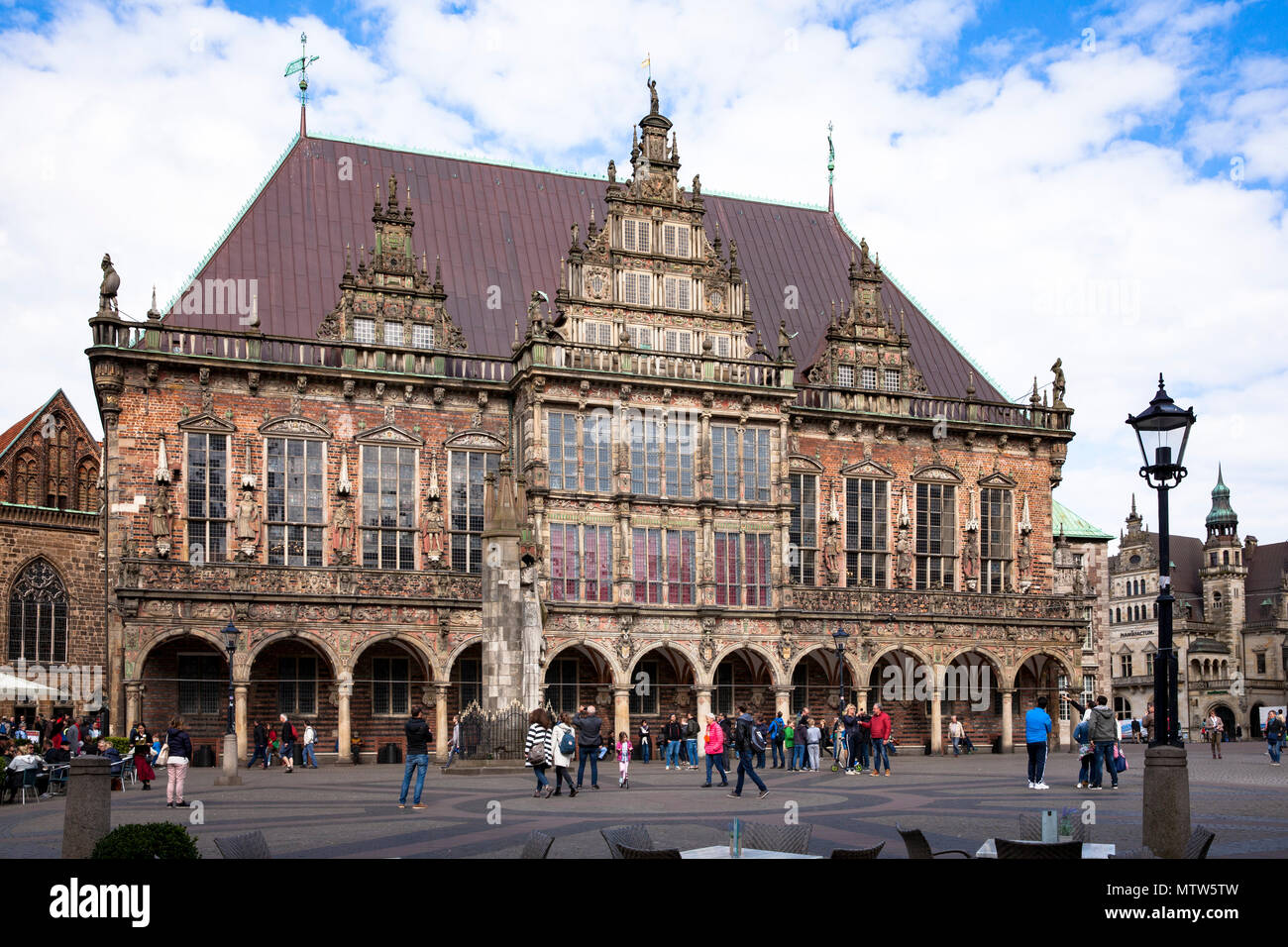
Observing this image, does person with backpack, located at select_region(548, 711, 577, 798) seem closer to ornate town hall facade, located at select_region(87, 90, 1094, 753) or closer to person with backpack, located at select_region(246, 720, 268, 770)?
ornate town hall facade, located at select_region(87, 90, 1094, 753)

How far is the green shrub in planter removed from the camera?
9.53 meters

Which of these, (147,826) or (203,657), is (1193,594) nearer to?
(203,657)

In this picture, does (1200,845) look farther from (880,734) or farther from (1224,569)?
(1224,569)

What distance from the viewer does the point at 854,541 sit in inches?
1753

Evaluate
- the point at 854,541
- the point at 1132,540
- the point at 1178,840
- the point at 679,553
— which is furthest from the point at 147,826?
the point at 1132,540

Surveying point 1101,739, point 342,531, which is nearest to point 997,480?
point 342,531

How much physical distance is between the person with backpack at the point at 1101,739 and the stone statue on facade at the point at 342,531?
21616mm

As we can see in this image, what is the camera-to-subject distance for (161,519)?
3669 cm

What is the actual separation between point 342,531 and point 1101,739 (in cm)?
2228

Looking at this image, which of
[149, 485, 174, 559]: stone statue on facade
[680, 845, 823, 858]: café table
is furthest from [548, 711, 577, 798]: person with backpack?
[149, 485, 174, 559]: stone statue on facade

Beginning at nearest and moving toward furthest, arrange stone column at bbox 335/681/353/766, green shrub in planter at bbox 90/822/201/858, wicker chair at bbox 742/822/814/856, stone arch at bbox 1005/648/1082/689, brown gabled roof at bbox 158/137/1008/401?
green shrub in planter at bbox 90/822/201/858, wicker chair at bbox 742/822/814/856, stone column at bbox 335/681/353/766, brown gabled roof at bbox 158/137/1008/401, stone arch at bbox 1005/648/1082/689

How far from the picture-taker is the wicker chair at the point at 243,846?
8289mm

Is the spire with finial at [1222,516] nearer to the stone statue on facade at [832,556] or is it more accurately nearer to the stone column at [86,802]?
the stone statue on facade at [832,556]

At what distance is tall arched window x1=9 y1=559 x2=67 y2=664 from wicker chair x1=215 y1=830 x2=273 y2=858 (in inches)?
1827
